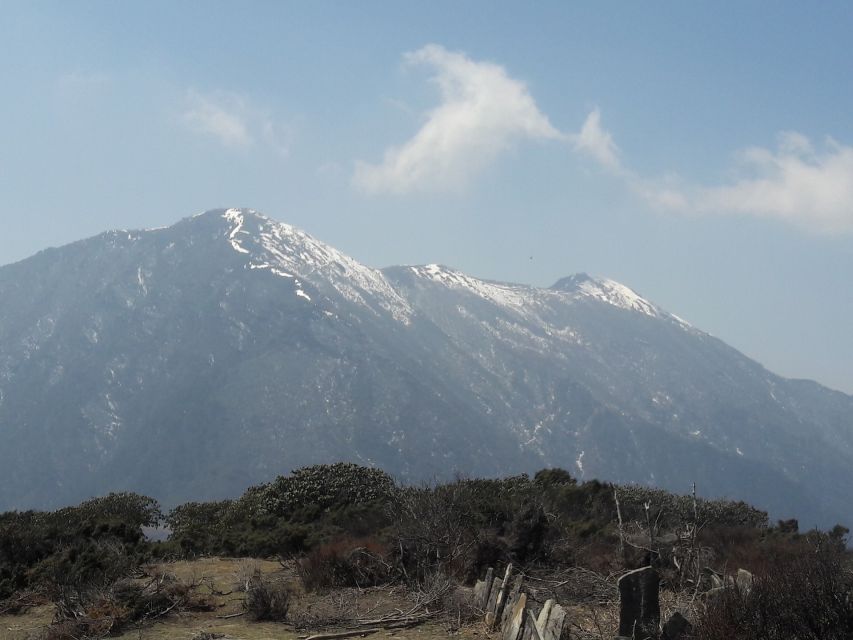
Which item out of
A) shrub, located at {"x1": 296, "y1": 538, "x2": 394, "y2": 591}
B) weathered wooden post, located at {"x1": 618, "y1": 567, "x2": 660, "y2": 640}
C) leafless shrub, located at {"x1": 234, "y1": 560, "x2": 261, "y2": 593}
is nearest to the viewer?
weathered wooden post, located at {"x1": 618, "y1": 567, "x2": 660, "y2": 640}

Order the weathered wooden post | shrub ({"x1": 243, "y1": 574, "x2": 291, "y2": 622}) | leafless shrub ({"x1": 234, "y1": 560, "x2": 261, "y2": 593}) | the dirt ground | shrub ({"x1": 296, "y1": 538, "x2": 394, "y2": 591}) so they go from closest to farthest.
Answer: the weathered wooden post, the dirt ground, shrub ({"x1": 243, "y1": 574, "x2": 291, "y2": 622}), leafless shrub ({"x1": 234, "y1": 560, "x2": 261, "y2": 593}), shrub ({"x1": 296, "y1": 538, "x2": 394, "y2": 591})

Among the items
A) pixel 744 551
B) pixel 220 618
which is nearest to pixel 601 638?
pixel 220 618

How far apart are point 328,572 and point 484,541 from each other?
10.9ft

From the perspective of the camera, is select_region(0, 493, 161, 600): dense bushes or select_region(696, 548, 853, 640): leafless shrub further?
select_region(0, 493, 161, 600): dense bushes

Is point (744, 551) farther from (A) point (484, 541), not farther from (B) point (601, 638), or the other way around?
(B) point (601, 638)

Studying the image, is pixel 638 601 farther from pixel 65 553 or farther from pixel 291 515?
pixel 291 515

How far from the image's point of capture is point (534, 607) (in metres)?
12.1

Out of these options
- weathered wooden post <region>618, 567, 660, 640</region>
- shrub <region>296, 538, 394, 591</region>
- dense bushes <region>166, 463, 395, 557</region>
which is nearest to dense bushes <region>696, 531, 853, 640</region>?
weathered wooden post <region>618, 567, 660, 640</region>

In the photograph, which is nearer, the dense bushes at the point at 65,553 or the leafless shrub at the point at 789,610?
the leafless shrub at the point at 789,610

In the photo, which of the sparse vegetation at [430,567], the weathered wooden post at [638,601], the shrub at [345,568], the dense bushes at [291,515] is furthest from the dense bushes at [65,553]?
the weathered wooden post at [638,601]

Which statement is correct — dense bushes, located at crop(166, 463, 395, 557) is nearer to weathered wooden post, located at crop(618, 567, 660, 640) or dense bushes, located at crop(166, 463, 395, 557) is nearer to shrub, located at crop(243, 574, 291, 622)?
shrub, located at crop(243, 574, 291, 622)

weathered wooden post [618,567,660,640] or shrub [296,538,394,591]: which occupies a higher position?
weathered wooden post [618,567,660,640]

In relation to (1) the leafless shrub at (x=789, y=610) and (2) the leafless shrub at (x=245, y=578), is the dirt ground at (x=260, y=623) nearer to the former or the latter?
(2) the leafless shrub at (x=245, y=578)

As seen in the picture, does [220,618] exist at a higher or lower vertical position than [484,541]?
lower
